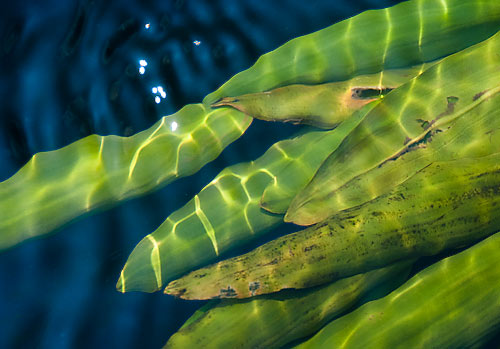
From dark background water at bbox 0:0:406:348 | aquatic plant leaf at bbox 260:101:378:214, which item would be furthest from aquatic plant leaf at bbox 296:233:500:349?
dark background water at bbox 0:0:406:348

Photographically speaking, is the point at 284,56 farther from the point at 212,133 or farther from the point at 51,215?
the point at 51,215

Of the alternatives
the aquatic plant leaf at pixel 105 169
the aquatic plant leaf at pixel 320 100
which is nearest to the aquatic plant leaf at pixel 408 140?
the aquatic plant leaf at pixel 320 100

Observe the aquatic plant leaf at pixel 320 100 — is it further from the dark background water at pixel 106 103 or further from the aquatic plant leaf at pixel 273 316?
the aquatic plant leaf at pixel 273 316

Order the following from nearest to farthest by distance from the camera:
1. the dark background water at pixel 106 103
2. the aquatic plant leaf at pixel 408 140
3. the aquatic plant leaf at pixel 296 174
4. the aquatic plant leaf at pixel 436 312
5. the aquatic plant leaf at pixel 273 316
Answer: the aquatic plant leaf at pixel 436 312 < the aquatic plant leaf at pixel 273 316 < the aquatic plant leaf at pixel 408 140 < the aquatic plant leaf at pixel 296 174 < the dark background water at pixel 106 103

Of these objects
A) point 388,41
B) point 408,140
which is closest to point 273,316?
point 408,140

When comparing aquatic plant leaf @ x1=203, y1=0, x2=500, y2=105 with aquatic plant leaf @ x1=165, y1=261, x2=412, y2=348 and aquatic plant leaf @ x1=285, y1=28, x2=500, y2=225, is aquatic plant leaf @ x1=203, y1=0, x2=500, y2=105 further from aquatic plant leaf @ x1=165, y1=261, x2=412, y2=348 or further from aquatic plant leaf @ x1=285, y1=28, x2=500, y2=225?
aquatic plant leaf @ x1=165, y1=261, x2=412, y2=348
